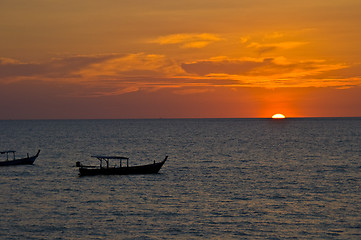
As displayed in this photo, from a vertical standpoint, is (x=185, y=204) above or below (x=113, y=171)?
below

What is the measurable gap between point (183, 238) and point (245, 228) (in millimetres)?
5532

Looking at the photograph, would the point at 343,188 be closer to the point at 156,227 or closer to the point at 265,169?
the point at 265,169

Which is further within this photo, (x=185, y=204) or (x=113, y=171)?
(x=113, y=171)

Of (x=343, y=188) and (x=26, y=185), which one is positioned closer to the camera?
(x=343, y=188)

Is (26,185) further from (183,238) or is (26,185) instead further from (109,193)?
(183,238)

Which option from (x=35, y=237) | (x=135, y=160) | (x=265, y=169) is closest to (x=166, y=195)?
(x=35, y=237)

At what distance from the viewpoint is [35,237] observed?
35844 millimetres

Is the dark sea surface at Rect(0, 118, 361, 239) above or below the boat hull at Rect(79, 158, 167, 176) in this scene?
below

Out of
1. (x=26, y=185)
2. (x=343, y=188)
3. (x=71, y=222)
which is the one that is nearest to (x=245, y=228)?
(x=71, y=222)

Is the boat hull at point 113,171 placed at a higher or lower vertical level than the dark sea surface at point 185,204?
higher

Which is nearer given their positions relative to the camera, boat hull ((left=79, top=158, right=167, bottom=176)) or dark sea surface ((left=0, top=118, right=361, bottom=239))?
dark sea surface ((left=0, top=118, right=361, bottom=239))

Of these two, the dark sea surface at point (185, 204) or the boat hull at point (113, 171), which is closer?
the dark sea surface at point (185, 204)

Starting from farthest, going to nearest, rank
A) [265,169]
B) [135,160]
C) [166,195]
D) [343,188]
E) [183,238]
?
1. [135,160]
2. [265,169]
3. [343,188]
4. [166,195]
5. [183,238]

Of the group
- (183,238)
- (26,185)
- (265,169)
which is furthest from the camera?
(265,169)
